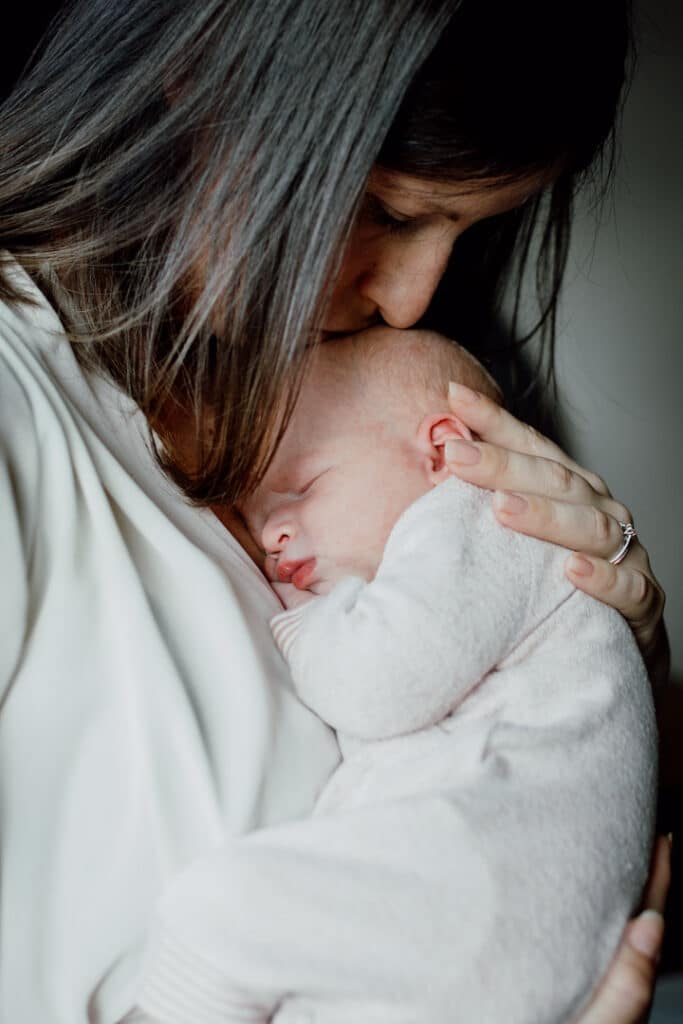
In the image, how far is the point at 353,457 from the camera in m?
1.05

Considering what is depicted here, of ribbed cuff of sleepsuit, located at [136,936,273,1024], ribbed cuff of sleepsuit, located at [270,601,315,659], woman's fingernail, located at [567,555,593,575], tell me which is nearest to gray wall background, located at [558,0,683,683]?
woman's fingernail, located at [567,555,593,575]

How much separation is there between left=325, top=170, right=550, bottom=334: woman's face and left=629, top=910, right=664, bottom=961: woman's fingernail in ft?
2.04

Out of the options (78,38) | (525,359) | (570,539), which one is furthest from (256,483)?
(525,359)

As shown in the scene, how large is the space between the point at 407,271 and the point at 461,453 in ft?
0.63

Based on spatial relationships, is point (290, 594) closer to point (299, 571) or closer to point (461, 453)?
point (299, 571)

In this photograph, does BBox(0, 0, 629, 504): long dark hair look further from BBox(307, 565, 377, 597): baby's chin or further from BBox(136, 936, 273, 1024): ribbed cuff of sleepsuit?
BBox(136, 936, 273, 1024): ribbed cuff of sleepsuit

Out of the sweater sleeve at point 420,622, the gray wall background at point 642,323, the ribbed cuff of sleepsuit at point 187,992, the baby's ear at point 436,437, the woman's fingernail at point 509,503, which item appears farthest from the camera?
the gray wall background at point 642,323

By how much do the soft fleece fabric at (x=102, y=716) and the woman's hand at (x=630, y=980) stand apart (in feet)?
0.94

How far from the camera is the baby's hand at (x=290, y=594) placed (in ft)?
3.43

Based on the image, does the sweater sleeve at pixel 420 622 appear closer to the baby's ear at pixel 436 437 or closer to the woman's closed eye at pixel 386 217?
the baby's ear at pixel 436 437

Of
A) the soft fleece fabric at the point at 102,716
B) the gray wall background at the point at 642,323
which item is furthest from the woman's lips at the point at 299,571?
the gray wall background at the point at 642,323

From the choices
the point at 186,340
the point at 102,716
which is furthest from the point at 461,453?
the point at 102,716

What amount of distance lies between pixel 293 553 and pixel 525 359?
731 millimetres

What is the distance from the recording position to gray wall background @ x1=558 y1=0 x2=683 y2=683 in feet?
5.30
